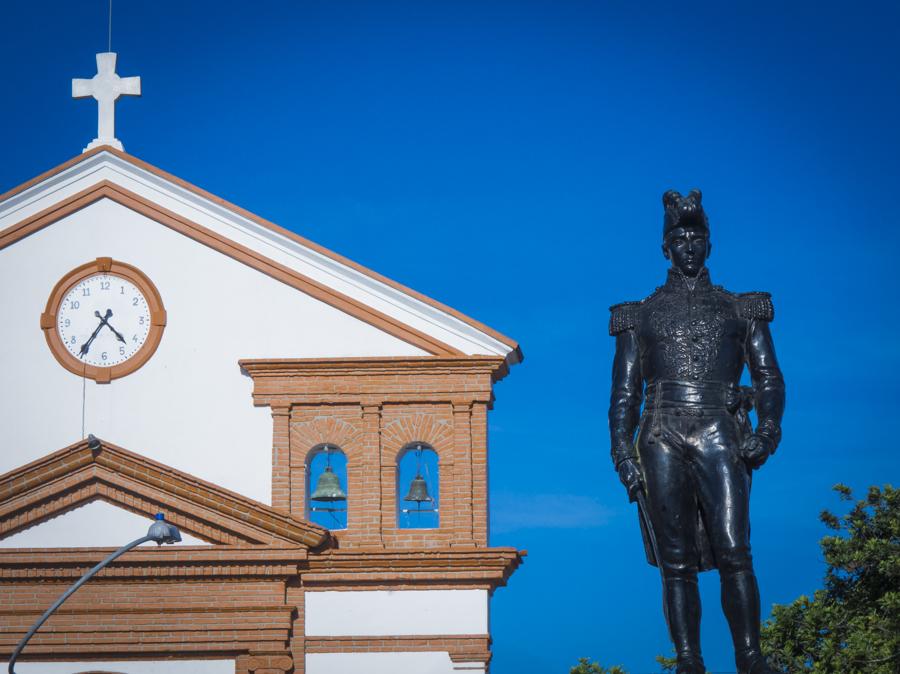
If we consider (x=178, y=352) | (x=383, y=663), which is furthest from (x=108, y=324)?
(x=383, y=663)

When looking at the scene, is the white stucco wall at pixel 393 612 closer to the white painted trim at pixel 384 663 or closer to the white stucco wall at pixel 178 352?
the white painted trim at pixel 384 663

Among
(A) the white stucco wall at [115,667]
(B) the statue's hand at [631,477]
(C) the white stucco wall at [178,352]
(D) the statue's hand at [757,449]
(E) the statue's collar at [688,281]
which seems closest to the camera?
(D) the statue's hand at [757,449]

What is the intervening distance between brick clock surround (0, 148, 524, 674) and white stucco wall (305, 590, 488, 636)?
0.08 feet

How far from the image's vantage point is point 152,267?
99.5 feet

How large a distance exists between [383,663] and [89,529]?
479 cm

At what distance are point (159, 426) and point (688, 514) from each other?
61.3 feet

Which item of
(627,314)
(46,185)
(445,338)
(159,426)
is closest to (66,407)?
(159,426)

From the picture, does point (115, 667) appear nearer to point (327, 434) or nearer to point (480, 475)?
point (327, 434)

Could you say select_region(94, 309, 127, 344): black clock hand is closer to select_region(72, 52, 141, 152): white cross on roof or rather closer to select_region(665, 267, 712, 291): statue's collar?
select_region(72, 52, 141, 152): white cross on roof

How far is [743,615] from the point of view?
38.4ft

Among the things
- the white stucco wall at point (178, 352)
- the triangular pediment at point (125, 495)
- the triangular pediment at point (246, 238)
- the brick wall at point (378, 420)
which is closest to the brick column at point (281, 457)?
the brick wall at point (378, 420)

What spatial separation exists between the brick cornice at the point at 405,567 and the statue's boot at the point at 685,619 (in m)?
16.7

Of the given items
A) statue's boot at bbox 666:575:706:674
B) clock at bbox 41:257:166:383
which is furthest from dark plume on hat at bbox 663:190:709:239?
clock at bbox 41:257:166:383

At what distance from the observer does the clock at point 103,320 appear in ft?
98.4
